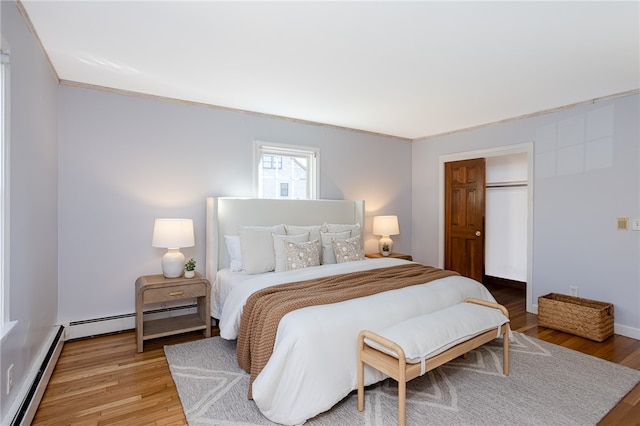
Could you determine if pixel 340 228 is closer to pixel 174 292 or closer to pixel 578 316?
pixel 174 292

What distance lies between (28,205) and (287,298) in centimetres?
177

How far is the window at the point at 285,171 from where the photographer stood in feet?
13.8

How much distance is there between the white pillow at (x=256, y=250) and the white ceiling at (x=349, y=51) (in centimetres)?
142

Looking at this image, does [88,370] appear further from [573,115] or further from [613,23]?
[573,115]

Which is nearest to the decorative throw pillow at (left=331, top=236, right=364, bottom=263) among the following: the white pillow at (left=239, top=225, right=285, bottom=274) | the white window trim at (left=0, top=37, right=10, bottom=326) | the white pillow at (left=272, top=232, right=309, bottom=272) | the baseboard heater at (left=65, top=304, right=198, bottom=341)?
the white pillow at (left=272, top=232, right=309, bottom=272)

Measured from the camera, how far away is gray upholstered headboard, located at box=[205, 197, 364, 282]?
3.58 m

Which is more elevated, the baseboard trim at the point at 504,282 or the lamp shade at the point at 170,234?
the lamp shade at the point at 170,234

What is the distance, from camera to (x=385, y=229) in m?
4.90

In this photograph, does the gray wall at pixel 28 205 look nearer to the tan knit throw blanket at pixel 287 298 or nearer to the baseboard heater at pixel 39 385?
the baseboard heater at pixel 39 385

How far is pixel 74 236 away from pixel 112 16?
208 centimetres

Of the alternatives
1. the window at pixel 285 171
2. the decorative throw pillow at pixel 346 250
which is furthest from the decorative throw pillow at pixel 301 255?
the window at pixel 285 171

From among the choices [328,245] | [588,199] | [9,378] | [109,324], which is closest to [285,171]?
[328,245]

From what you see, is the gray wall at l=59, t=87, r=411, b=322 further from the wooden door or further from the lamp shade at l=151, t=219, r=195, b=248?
the wooden door

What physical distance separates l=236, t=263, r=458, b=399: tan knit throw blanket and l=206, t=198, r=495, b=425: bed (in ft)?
0.17
